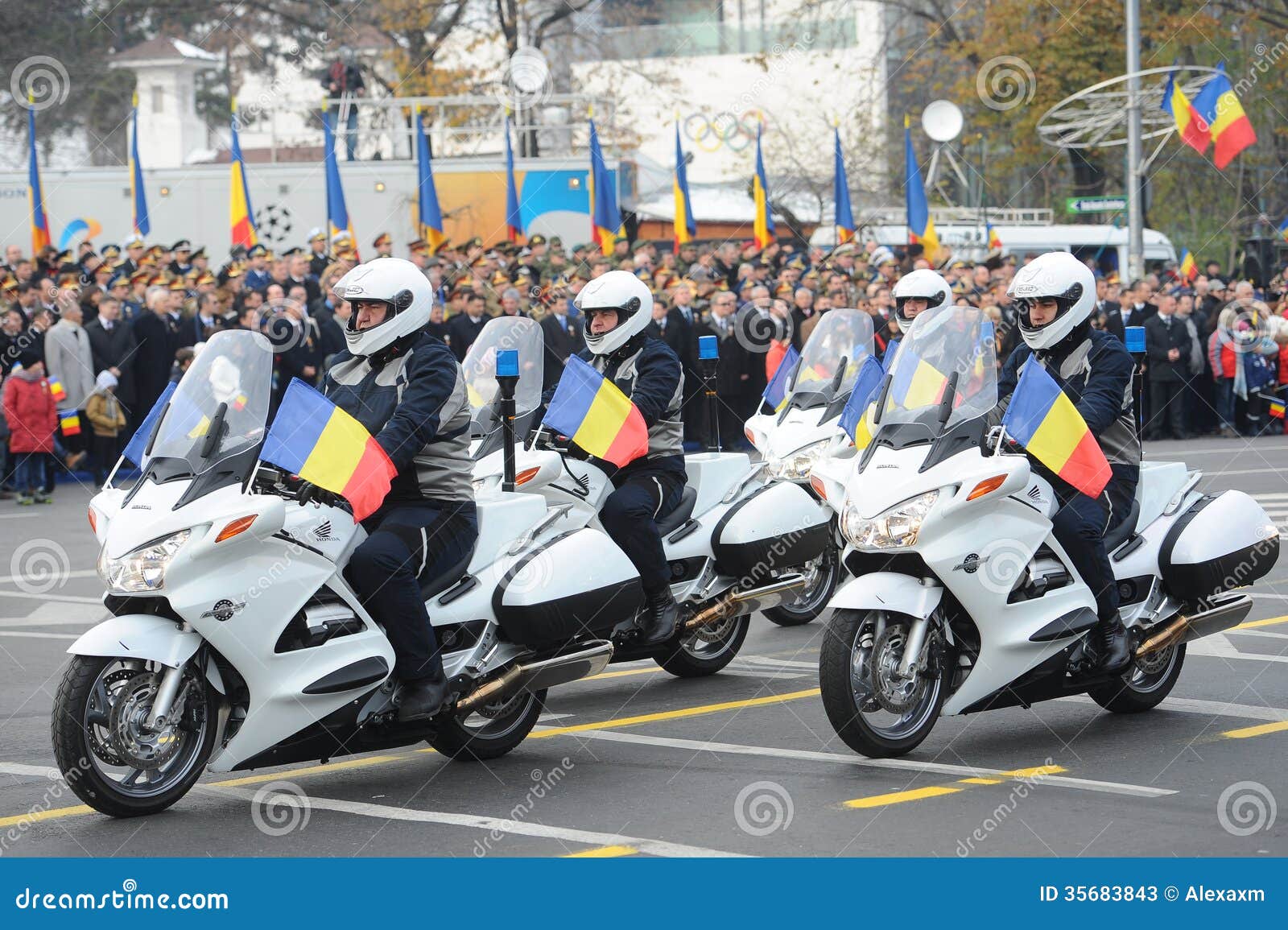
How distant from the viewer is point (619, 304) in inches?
399

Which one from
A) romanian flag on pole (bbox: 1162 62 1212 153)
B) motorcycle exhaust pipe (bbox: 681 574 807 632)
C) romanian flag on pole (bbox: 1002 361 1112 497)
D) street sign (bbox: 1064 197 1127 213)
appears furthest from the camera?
street sign (bbox: 1064 197 1127 213)

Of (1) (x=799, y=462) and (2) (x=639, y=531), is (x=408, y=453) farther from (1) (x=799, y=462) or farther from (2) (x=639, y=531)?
(1) (x=799, y=462)

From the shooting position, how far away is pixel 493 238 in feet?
103

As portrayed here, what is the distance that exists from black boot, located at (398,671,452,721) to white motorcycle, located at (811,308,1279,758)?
62.4 inches

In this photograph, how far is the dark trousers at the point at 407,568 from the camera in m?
7.71

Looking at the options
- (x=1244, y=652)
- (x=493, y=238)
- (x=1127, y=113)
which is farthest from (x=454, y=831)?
(x=1127, y=113)

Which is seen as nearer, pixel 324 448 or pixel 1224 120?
pixel 324 448

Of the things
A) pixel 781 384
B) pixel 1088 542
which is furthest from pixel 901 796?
pixel 781 384

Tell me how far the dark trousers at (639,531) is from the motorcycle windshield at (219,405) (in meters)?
2.64

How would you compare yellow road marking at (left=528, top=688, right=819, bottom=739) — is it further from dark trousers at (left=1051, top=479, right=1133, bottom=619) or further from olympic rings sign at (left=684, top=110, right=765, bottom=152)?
olympic rings sign at (left=684, top=110, right=765, bottom=152)

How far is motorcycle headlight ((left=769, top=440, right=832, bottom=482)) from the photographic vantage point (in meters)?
12.6

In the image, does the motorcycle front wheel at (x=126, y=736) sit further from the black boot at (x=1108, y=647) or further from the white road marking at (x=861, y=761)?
the black boot at (x=1108, y=647)

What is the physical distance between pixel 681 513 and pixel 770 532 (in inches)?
20.5

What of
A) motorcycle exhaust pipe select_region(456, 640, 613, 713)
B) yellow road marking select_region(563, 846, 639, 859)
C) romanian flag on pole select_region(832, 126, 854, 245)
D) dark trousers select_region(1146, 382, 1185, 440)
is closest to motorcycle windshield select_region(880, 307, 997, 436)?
motorcycle exhaust pipe select_region(456, 640, 613, 713)
